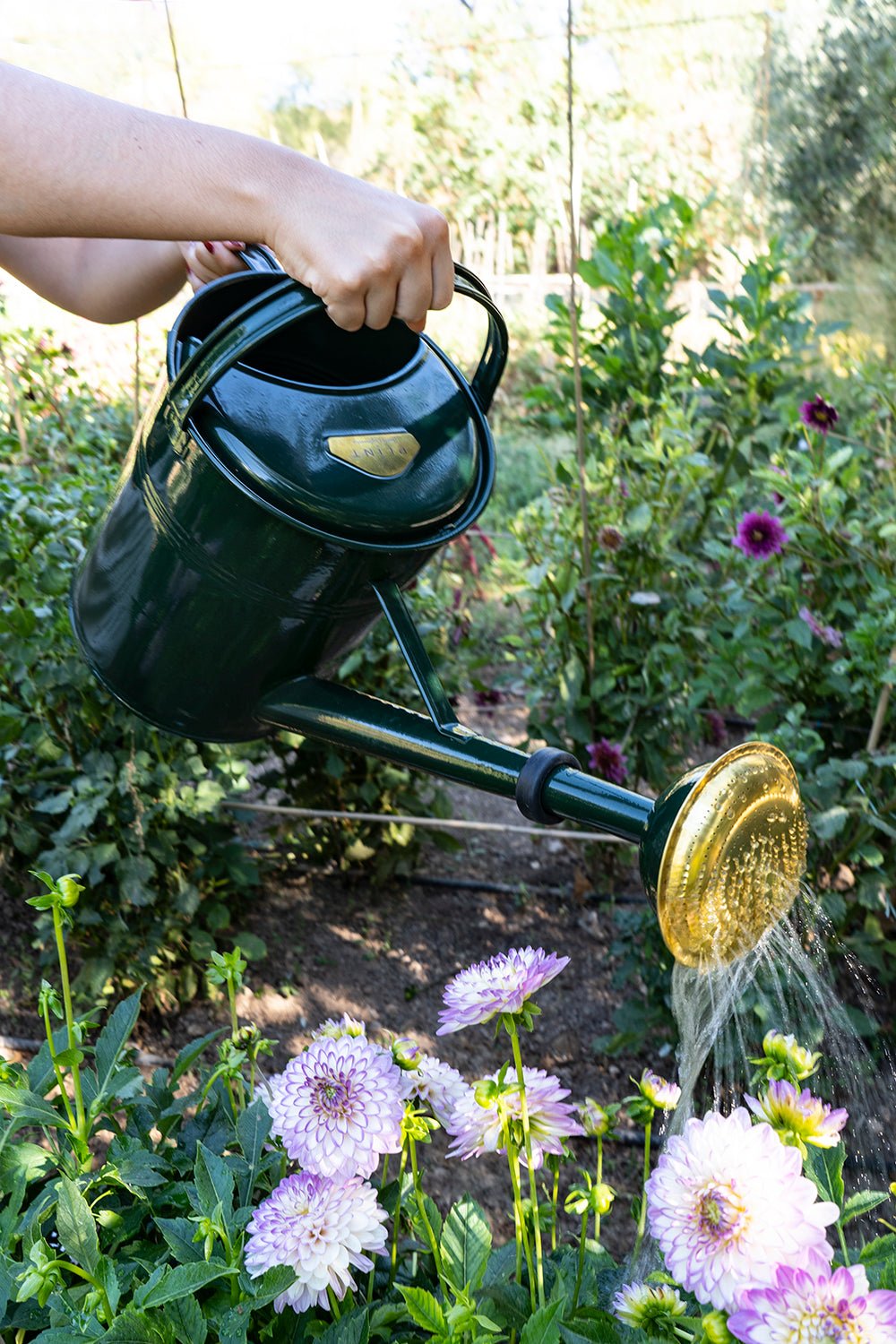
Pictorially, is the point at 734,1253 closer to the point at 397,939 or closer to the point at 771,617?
the point at 771,617

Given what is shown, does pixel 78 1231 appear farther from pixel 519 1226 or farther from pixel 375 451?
pixel 375 451

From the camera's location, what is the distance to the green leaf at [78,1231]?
834 millimetres

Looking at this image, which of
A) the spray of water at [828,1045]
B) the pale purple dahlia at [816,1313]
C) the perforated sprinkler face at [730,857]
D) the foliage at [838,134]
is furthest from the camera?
the foliage at [838,134]

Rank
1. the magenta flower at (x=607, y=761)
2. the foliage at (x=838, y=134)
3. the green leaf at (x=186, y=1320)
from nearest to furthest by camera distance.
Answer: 1. the green leaf at (x=186, y=1320)
2. the magenta flower at (x=607, y=761)
3. the foliage at (x=838, y=134)

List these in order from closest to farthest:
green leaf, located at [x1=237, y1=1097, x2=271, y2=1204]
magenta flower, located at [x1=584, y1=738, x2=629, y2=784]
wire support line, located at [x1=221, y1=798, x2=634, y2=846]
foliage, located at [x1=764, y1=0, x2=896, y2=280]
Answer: green leaf, located at [x1=237, y1=1097, x2=271, y2=1204] < wire support line, located at [x1=221, y1=798, x2=634, y2=846] < magenta flower, located at [x1=584, y1=738, x2=629, y2=784] < foliage, located at [x1=764, y1=0, x2=896, y2=280]

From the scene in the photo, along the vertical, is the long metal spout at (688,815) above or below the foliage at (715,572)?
above

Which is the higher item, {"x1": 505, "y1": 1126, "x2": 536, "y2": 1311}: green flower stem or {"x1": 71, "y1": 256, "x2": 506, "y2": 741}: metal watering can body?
{"x1": 71, "y1": 256, "x2": 506, "y2": 741}: metal watering can body

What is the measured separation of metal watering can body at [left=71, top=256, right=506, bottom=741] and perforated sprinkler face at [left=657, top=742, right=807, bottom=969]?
0.31m

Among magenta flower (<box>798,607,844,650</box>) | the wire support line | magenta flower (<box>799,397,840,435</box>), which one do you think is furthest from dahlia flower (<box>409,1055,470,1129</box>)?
magenta flower (<box>799,397,840,435</box>)

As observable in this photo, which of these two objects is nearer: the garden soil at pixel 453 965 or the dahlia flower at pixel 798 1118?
the dahlia flower at pixel 798 1118

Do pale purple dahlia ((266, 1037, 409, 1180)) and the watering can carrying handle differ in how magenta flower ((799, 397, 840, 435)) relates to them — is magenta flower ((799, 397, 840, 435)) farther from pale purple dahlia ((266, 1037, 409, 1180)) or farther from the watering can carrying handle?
pale purple dahlia ((266, 1037, 409, 1180))

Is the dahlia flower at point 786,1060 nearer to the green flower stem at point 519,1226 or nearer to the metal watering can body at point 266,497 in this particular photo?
the green flower stem at point 519,1226

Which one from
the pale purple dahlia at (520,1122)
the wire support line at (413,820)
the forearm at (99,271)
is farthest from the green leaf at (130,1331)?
the wire support line at (413,820)

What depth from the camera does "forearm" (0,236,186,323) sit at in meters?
1.21
